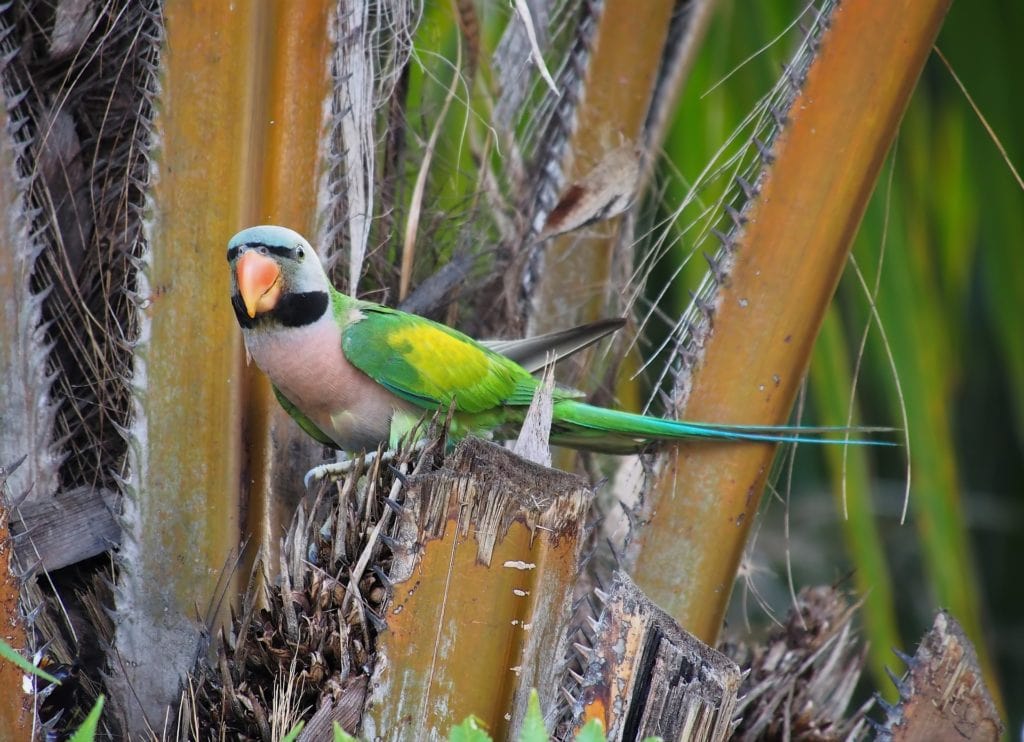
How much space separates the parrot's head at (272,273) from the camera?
2.16 meters

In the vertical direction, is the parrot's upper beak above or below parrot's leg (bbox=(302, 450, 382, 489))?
above

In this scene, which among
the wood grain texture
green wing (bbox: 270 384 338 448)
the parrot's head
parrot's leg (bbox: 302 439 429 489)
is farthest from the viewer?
green wing (bbox: 270 384 338 448)

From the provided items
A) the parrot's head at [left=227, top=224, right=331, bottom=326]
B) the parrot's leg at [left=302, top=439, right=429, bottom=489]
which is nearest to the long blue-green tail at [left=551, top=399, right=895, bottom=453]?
the parrot's leg at [left=302, top=439, right=429, bottom=489]

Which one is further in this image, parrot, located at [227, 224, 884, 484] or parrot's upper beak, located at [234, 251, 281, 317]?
parrot, located at [227, 224, 884, 484]

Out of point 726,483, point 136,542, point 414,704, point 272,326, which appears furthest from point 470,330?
point 414,704

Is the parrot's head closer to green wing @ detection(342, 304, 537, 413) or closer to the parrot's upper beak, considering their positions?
the parrot's upper beak

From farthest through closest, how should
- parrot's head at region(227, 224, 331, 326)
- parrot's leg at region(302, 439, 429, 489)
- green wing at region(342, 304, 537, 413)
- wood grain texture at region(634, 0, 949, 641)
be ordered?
green wing at region(342, 304, 537, 413)
wood grain texture at region(634, 0, 949, 641)
parrot's head at region(227, 224, 331, 326)
parrot's leg at region(302, 439, 429, 489)

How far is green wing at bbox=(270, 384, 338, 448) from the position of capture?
247 cm

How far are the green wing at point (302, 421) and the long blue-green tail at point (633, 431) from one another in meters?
0.55

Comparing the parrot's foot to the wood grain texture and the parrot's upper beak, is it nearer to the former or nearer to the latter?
the parrot's upper beak

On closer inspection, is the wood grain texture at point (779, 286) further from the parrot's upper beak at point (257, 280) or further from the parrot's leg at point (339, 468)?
the parrot's upper beak at point (257, 280)

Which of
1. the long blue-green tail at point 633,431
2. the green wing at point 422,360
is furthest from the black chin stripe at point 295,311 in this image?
the long blue-green tail at point 633,431

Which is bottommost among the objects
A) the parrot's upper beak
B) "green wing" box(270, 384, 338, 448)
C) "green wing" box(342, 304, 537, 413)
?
"green wing" box(270, 384, 338, 448)

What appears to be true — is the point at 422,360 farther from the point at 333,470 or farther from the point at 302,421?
the point at 333,470
